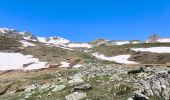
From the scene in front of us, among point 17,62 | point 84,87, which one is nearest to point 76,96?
point 84,87

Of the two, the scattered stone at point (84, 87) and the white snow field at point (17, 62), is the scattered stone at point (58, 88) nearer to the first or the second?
the scattered stone at point (84, 87)

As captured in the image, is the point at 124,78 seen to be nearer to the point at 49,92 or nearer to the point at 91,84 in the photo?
the point at 91,84

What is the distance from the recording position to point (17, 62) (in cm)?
10744

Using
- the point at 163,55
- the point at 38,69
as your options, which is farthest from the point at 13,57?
the point at 163,55

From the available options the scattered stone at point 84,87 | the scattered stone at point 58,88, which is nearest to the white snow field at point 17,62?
the scattered stone at point 58,88

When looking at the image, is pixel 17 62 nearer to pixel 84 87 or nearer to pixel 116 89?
pixel 84 87

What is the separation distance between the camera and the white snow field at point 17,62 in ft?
311

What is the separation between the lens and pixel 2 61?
114 meters

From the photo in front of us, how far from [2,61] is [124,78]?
85841mm

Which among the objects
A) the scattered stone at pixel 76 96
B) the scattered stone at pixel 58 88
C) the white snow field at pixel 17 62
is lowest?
the scattered stone at pixel 76 96

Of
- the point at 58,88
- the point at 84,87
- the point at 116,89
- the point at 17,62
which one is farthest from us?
the point at 17,62

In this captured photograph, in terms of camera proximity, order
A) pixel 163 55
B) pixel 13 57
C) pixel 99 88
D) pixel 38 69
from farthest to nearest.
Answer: pixel 13 57, pixel 163 55, pixel 38 69, pixel 99 88

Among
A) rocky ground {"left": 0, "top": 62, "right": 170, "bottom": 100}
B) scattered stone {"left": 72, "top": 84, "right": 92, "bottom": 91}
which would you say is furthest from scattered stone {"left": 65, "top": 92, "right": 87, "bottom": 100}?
scattered stone {"left": 72, "top": 84, "right": 92, "bottom": 91}

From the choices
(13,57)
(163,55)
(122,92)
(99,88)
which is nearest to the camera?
(122,92)
